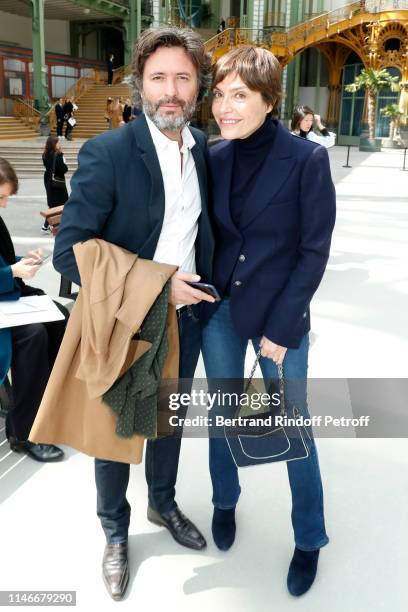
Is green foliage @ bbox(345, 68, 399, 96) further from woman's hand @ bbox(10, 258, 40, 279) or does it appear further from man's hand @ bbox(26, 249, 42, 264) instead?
woman's hand @ bbox(10, 258, 40, 279)

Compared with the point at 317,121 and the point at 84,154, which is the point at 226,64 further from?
the point at 317,121

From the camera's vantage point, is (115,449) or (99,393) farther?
(115,449)

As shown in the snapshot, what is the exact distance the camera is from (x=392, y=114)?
25.8 meters

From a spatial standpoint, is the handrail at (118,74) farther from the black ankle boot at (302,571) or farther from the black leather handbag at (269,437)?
the black ankle boot at (302,571)

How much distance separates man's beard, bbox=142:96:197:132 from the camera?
1799mm

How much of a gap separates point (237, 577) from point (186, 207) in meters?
1.36

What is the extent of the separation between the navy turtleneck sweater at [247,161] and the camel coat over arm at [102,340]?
0.36m

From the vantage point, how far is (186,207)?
192cm

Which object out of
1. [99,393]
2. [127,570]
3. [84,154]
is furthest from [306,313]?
[127,570]

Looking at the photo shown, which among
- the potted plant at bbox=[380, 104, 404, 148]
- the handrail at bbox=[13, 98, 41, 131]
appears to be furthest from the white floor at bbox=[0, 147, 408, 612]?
the potted plant at bbox=[380, 104, 404, 148]

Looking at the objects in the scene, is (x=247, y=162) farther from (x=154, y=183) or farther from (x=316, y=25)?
(x=316, y=25)

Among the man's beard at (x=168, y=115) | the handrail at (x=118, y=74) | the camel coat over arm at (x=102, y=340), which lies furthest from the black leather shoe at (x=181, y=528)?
the handrail at (x=118, y=74)

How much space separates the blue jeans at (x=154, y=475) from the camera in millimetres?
2049

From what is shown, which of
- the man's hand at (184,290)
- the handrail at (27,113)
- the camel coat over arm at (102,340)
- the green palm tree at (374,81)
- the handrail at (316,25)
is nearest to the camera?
the camel coat over arm at (102,340)
